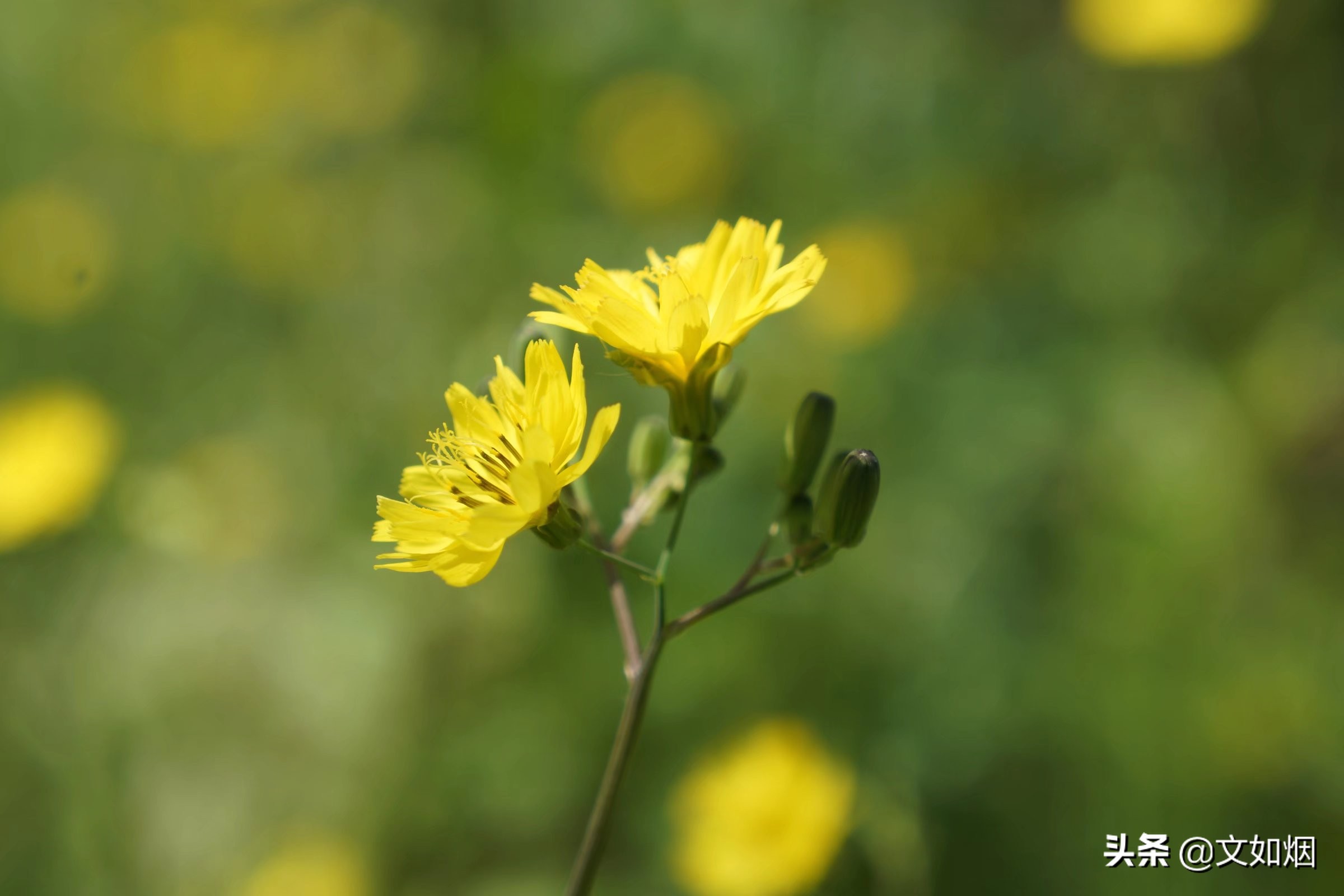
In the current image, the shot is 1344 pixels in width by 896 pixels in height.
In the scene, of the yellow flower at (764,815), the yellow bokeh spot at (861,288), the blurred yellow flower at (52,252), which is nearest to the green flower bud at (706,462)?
the yellow flower at (764,815)

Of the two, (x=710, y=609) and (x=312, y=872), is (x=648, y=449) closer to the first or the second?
(x=710, y=609)

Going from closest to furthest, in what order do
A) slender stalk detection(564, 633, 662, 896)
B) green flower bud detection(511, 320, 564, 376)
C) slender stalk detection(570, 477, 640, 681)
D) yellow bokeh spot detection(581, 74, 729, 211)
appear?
slender stalk detection(564, 633, 662, 896)
slender stalk detection(570, 477, 640, 681)
green flower bud detection(511, 320, 564, 376)
yellow bokeh spot detection(581, 74, 729, 211)

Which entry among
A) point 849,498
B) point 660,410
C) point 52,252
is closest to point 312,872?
point 660,410

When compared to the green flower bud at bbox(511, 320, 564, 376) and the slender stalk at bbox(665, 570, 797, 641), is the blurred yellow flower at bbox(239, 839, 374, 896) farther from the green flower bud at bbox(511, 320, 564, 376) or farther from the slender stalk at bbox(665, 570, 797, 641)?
the slender stalk at bbox(665, 570, 797, 641)

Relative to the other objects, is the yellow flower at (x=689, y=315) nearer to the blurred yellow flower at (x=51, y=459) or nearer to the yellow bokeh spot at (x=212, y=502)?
the yellow bokeh spot at (x=212, y=502)

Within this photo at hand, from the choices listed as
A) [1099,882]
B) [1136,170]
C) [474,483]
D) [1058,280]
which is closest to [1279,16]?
[1136,170]

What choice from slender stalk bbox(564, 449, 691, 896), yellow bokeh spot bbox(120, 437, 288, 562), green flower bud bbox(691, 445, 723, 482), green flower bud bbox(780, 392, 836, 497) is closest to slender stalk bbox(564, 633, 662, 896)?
slender stalk bbox(564, 449, 691, 896)
